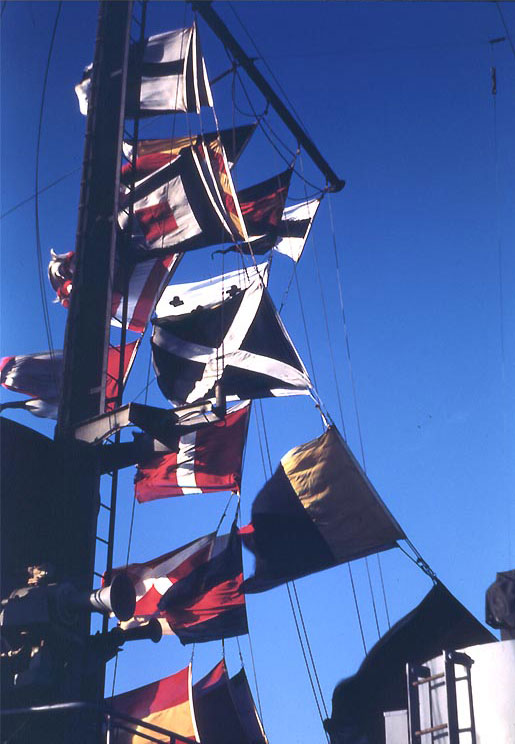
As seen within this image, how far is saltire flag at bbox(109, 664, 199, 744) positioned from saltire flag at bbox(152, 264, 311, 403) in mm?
5092

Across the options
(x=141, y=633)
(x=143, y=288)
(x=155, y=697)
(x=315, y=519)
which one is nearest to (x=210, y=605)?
(x=315, y=519)

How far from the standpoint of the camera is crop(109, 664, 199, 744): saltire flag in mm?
14883

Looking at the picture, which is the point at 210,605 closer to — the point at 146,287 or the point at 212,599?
the point at 212,599

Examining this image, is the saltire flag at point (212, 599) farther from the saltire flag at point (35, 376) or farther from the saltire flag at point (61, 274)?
the saltire flag at point (61, 274)

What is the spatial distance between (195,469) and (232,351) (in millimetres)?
2297

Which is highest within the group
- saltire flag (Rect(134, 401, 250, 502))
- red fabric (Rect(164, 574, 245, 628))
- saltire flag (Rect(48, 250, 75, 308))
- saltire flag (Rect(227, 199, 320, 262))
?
saltire flag (Rect(227, 199, 320, 262))

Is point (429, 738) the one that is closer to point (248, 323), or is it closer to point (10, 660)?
point (10, 660)

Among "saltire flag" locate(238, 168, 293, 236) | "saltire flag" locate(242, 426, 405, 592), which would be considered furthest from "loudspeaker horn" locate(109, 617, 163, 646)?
"saltire flag" locate(238, 168, 293, 236)

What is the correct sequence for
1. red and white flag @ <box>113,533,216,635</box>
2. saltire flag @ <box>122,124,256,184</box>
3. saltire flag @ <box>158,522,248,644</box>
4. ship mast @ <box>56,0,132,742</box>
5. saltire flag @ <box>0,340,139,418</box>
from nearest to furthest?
ship mast @ <box>56,0,132,742</box>
saltire flag @ <box>158,522,248,644</box>
red and white flag @ <box>113,533,216,635</box>
saltire flag @ <box>0,340,139,418</box>
saltire flag @ <box>122,124,256,184</box>

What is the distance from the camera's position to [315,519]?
536 inches

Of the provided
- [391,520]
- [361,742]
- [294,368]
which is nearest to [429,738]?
[361,742]

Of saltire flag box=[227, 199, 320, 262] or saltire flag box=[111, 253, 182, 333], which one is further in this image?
saltire flag box=[227, 199, 320, 262]

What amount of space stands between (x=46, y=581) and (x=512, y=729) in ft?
16.1

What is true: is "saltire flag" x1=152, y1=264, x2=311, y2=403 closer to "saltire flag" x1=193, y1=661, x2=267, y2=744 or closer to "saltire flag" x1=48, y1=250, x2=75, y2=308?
"saltire flag" x1=48, y1=250, x2=75, y2=308
